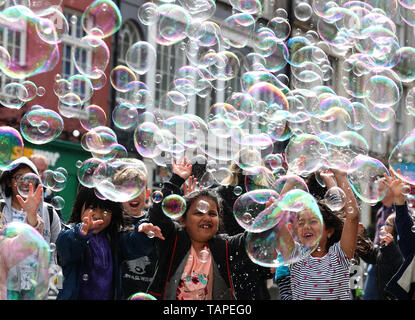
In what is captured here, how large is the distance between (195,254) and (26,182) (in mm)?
1170

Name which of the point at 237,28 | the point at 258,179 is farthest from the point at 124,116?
the point at 258,179

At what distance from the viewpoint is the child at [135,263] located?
4.12 m

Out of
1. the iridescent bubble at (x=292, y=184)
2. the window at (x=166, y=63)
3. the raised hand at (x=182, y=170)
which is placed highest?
the raised hand at (x=182, y=170)

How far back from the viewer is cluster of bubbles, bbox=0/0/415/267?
13.9 ft

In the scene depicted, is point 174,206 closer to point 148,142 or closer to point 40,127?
point 148,142

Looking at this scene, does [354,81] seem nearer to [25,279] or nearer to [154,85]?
[25,279]

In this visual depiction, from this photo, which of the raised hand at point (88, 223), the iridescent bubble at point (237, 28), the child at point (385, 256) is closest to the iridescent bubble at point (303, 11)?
the iridescent bubble at point (237, 28)

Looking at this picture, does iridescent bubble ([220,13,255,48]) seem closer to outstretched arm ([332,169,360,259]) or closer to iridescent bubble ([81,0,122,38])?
iridescent bubble ([81,0,122,38])

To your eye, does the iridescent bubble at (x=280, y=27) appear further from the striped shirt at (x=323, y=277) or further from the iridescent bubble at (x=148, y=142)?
the striped shirt at (x=323, y=277)

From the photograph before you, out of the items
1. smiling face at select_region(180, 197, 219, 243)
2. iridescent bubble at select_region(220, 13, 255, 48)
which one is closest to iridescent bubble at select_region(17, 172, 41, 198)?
smiling face at select_region(180, 197, 219, 243)

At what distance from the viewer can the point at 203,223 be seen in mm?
3705

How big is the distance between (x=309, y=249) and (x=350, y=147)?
1.80 meters

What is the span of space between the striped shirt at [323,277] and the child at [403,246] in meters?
0.58

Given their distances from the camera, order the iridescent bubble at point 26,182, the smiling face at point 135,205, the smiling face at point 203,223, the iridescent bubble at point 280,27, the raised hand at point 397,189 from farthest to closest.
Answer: the iridescent bubble at point 280,27 < the smiling face at point 135,205 < the raised hand at point 397,189 < the iridescent bubble at point 26,182 < the smiling face at point 203,223
